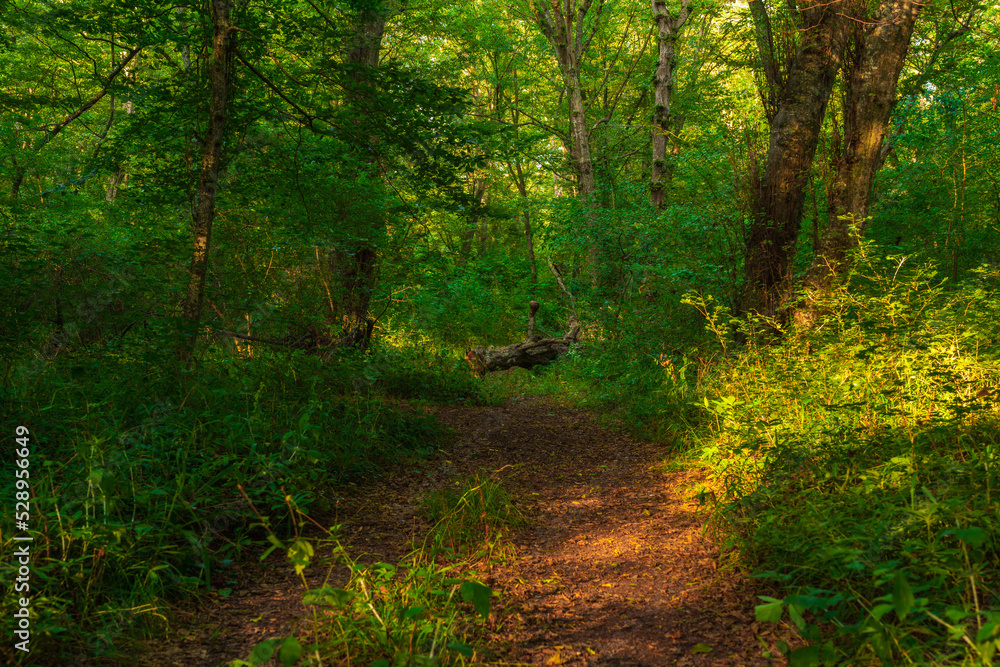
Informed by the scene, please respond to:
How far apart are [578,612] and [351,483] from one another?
7.71 ft

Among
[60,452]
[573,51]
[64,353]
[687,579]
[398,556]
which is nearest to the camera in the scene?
[687,579]

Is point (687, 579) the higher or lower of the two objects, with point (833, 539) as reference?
lower

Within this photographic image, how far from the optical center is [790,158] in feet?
21.4

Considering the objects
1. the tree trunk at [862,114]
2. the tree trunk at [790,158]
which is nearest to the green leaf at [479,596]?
the tree trunk at [862,114]

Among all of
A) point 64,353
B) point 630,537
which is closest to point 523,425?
point 630,537

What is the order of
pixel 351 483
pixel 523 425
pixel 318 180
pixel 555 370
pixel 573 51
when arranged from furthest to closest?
pixel 573 51 < pixel 555 370 < pixel 523 425 < pixel 318 180 < pixel 351 483

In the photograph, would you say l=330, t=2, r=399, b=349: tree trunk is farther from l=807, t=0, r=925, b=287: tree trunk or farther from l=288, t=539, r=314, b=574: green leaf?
l=807, t=0, r=925, b=287: tree trunk

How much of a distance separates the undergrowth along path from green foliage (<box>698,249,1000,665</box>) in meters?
0.26

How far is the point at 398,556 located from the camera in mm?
3496

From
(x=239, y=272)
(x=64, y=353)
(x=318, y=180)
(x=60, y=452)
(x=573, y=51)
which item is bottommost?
(x=60, y=452)

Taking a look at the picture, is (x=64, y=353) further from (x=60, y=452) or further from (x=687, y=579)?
(x=687, y=579)

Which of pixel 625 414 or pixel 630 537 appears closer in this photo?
pixel 630 537
